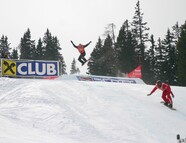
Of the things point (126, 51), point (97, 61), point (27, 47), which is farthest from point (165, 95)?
point (27, 47)

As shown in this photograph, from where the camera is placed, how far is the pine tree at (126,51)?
49.4 metres

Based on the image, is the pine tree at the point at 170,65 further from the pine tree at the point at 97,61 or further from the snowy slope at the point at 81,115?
the snowy slope at the point at 81,115

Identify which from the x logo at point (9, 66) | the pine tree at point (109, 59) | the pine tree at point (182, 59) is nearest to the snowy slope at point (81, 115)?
the x logo at point (9, 66)

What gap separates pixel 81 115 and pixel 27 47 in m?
48.6

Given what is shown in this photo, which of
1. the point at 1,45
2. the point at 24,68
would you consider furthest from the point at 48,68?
the point at 1,45

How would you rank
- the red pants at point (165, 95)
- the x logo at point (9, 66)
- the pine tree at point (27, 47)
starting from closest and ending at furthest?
the red pants at point (165, 95) < the x logo at point (9, 66) < the pine tree at point (27, 47)

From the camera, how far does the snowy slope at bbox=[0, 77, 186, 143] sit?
32.6 ft

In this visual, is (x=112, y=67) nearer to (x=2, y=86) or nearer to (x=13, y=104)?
(x=2, y=86)

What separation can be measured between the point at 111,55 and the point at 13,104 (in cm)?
3976

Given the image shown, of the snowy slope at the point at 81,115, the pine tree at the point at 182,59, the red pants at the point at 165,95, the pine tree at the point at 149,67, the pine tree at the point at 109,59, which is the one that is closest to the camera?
the snowy slope at the point at 81,115

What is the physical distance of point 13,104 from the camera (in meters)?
12.6

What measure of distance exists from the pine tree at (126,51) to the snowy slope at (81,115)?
3175cm

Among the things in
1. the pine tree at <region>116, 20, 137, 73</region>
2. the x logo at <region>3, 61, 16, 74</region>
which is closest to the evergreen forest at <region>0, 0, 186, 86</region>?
the pine tree at <region>116, 20, 137, 73</region>

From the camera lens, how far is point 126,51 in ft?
165
